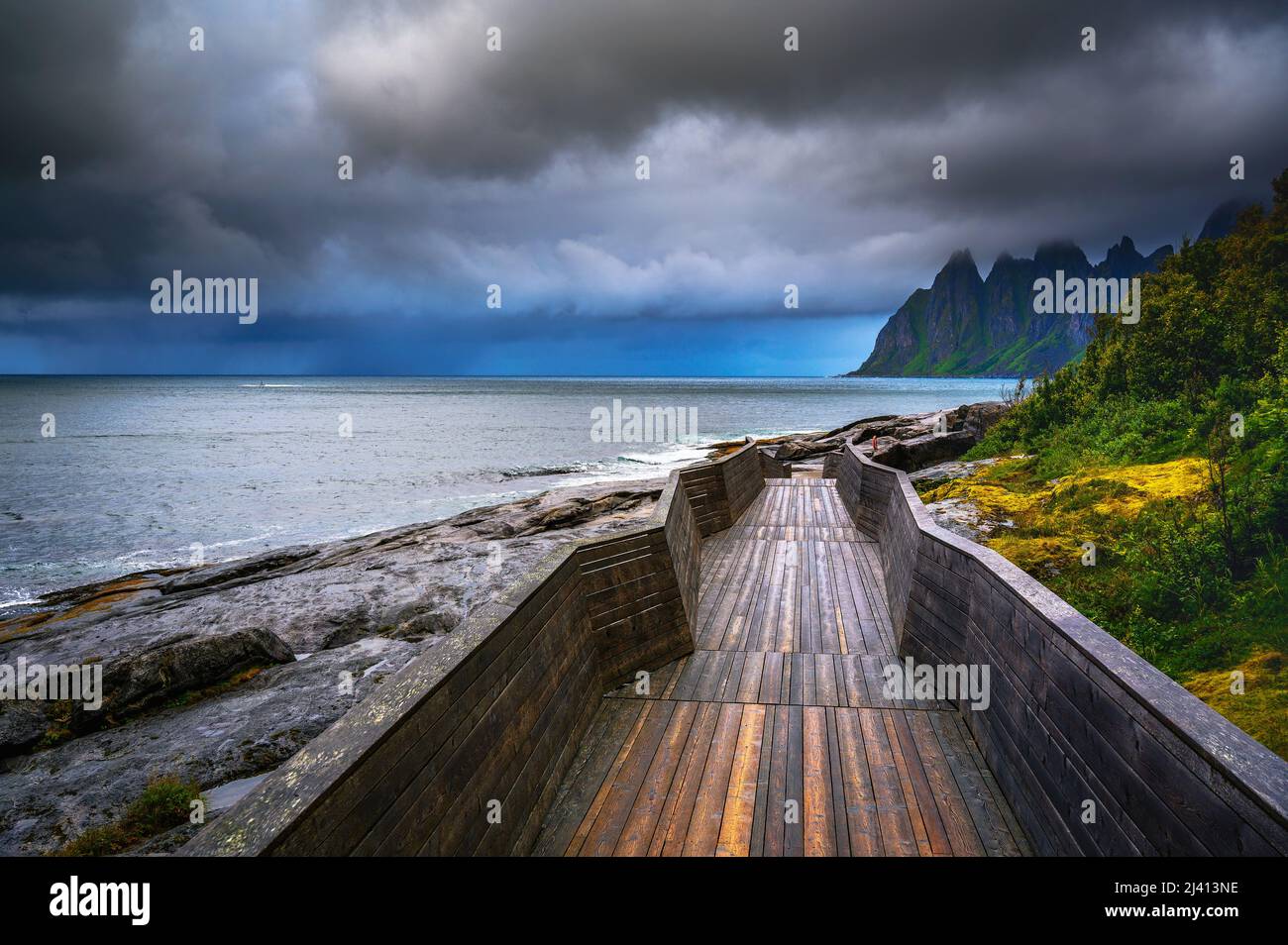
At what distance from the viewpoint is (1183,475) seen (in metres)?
12.2

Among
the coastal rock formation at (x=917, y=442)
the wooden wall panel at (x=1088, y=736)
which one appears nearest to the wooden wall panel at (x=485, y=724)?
the wooden wall panel at (x=1088, y=736)

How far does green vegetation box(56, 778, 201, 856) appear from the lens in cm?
573

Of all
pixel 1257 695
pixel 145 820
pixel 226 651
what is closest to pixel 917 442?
pixel 1257 695

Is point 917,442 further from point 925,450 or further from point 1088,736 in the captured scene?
point 1088,736

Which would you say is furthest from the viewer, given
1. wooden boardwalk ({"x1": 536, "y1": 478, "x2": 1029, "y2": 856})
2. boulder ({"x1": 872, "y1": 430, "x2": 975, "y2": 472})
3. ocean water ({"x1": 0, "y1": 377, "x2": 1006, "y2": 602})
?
boulder ({"x1": 872, "y1": 430, "x2": 975, "y2": 472})

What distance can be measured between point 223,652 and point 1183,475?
16.8 metres

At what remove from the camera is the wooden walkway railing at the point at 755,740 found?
2365mm

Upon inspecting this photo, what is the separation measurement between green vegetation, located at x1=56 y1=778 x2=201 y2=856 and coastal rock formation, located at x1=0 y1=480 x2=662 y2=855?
0.21 metres

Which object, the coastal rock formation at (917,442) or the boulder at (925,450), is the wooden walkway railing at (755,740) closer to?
the coastal rock formation at (917,442)

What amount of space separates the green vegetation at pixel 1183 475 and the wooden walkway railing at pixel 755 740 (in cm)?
378

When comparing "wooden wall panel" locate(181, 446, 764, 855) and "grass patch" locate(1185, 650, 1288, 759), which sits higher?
"wooden wall panel" locate(181, 446, 764, 855)

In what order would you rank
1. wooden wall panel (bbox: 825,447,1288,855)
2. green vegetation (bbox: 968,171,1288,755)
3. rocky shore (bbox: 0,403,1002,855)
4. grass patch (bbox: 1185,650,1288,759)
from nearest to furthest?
1. wooden wall panel (bbox: 825,447,1288,855)
2. grass patch (bbox: 1185,650,1288,759)
3. rocky shore (bbox: 0,403,1002,855)
4. green vegetation (bbox: 968,171,1288,755)

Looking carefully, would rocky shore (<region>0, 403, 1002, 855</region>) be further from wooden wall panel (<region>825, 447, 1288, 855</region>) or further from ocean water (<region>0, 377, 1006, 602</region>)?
ocean water (<region>0, 377, 1006, 602</region>)

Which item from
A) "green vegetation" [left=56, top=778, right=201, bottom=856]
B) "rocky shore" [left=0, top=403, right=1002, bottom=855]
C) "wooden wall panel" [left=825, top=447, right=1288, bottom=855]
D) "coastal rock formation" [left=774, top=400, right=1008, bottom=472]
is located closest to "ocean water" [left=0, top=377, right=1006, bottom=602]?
"rocky shore" [left=0, top=403, right=1002, bottom=855]
